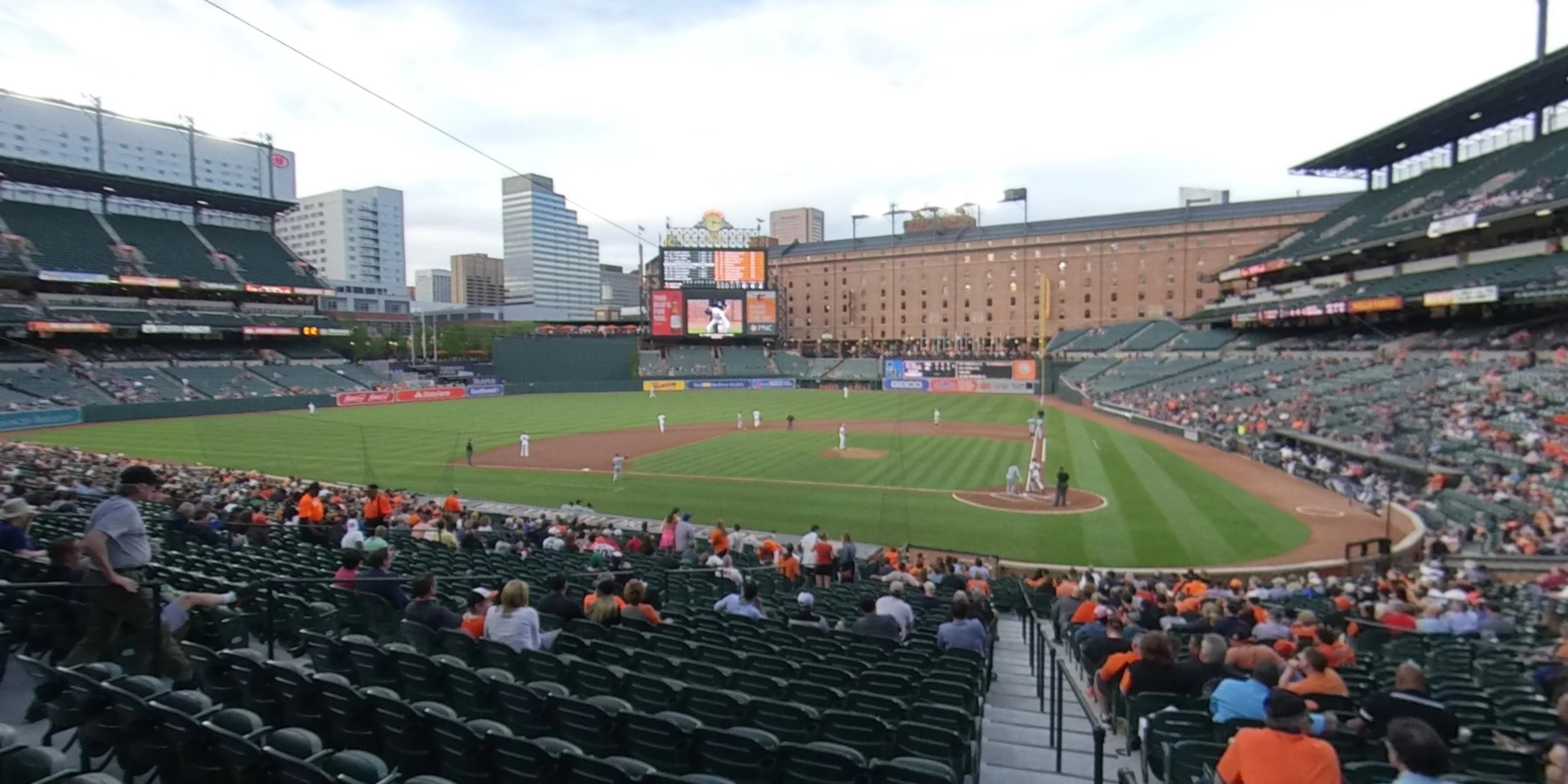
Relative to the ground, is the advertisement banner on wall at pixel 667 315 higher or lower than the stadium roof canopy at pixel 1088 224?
lower

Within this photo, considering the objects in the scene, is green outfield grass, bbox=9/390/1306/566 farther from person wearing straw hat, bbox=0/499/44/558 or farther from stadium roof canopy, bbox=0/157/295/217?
stadium roof canopy, bbox=0/157/295/217

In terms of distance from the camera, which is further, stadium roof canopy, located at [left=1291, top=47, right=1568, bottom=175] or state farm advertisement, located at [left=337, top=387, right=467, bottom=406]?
state farm advertisement, located at [left=337, top=387, right=467, bottom=406]

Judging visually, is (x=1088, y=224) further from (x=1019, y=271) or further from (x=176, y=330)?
(x=176, y=330)

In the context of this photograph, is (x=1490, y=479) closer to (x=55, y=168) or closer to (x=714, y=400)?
(x=714, y=400)

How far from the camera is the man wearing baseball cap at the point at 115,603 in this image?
5.53 m

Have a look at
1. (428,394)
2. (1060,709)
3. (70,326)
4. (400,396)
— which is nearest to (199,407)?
(70,326)

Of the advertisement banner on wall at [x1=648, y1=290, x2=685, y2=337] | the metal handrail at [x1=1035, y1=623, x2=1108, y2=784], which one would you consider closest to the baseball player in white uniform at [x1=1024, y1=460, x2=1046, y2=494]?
the metal handrail at [x1=1035, y1=623, x2=1108, y2=784]

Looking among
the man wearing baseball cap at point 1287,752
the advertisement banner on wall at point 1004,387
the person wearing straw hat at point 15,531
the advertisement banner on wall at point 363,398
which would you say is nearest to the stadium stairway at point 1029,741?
the man wearing baseball cap at point 1287,752

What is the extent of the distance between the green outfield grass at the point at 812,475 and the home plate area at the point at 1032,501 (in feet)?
1.52

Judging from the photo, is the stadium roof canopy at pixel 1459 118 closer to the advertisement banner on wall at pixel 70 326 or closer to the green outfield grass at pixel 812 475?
the green outfield grass at pixel 812 475

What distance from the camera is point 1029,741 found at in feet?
23.4

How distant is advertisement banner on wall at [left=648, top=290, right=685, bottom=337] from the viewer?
8475cm

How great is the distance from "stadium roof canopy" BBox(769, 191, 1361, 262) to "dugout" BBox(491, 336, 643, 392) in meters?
42.8

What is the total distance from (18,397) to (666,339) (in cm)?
5480
